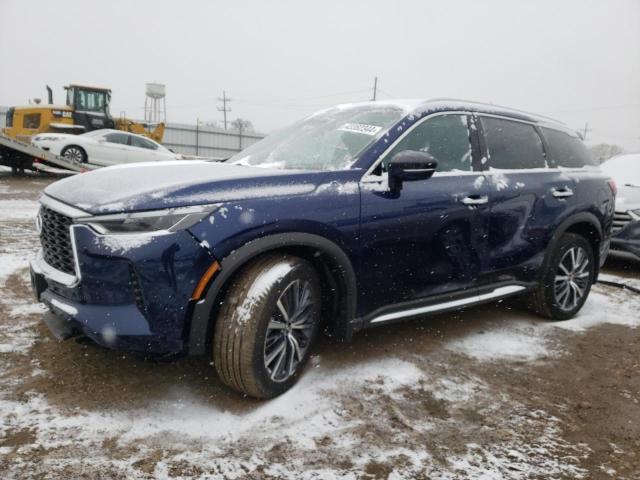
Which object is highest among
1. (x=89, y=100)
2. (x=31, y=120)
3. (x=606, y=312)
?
(x=89, y=100)

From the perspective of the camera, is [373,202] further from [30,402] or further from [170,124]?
[170,124]

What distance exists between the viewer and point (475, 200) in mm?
3334

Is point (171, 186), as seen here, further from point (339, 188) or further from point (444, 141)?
point (444, 141)

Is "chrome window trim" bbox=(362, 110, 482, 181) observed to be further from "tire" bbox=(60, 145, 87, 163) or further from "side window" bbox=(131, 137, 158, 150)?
"side window" bbox=(131, 137, 158, 150)

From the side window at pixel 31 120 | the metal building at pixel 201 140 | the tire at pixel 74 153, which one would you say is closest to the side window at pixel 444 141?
the tire at pixel 74 153

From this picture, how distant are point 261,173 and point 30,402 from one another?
63.5 inches

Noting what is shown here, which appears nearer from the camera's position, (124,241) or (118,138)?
(124,241)

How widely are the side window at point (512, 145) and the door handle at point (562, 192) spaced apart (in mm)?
220

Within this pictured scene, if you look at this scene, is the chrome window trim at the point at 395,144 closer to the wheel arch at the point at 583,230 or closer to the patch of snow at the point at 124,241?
the wheel arch at the point at 583,230

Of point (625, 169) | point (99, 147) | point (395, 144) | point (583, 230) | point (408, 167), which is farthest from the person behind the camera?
point (99, 147)

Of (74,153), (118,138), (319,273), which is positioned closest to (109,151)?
(118,138)

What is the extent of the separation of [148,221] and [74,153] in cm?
1525

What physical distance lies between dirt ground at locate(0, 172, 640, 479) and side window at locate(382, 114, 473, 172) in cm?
129

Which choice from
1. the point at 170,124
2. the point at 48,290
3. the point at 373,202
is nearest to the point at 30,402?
the point at 48,290
